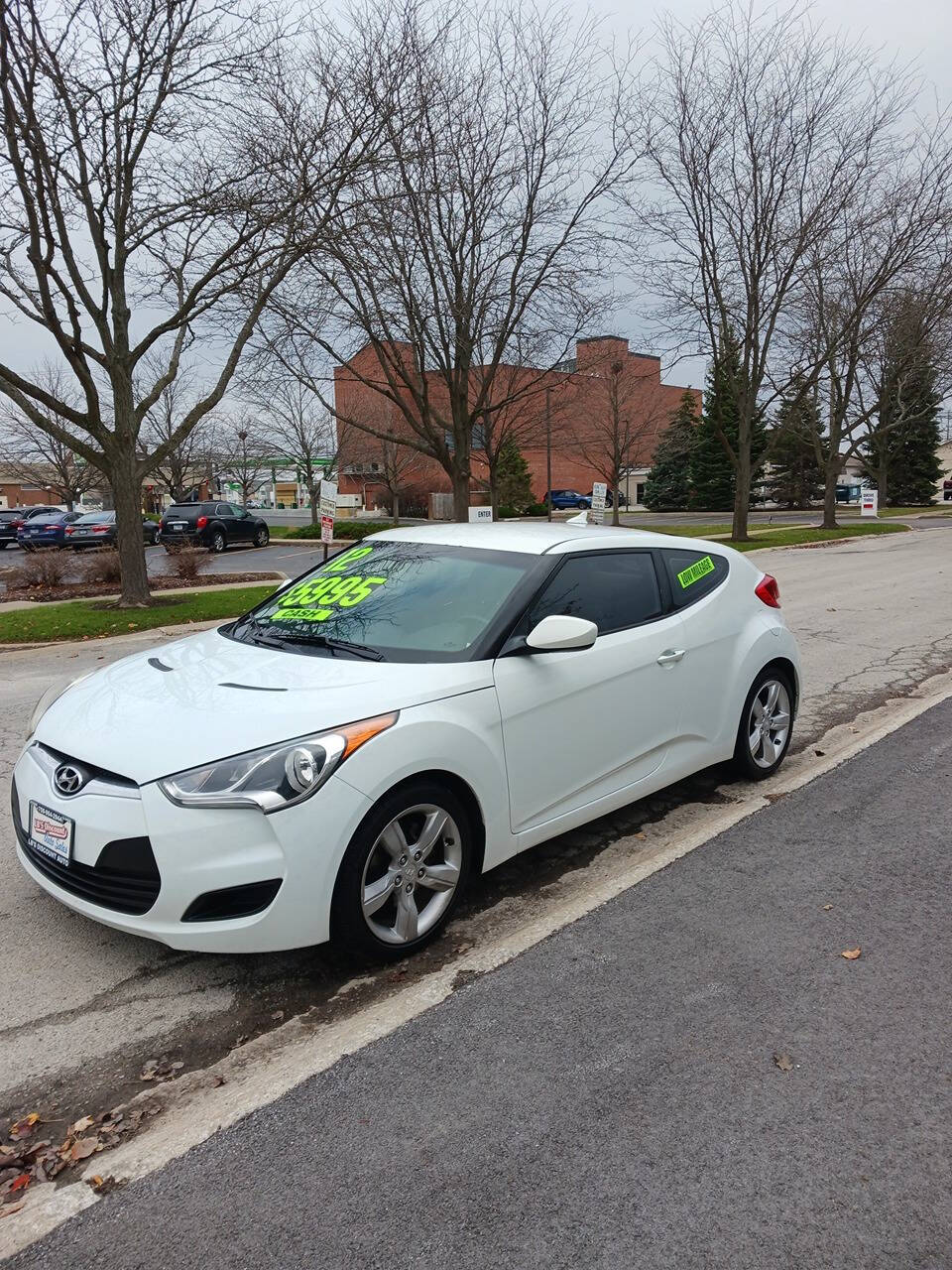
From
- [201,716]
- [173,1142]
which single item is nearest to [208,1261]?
[173,1142]

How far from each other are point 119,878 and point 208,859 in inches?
13.6

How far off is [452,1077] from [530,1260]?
0.64 meters

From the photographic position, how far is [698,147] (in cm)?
2191

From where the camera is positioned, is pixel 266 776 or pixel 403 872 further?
pixel 403 872

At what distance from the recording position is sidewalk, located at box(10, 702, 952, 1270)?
202 centimetres

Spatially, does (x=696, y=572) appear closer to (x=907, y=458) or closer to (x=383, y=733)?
(x=383, y=733)

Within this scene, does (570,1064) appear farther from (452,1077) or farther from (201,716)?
(201,716)

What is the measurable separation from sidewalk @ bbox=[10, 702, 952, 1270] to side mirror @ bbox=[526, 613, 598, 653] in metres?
1.08

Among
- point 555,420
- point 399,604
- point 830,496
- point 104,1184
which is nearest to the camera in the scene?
point 104,1184

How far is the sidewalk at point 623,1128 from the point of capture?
2020 millimetres

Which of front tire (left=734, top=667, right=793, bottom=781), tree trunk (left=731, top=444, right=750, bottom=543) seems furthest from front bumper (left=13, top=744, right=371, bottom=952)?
tree trunk (left=731, top=444, right=750, bottom=543)

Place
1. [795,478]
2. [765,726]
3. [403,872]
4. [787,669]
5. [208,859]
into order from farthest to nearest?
[795,478], [787,669], [765,726], [403,872], [208,859]

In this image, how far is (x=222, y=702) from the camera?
324 cm

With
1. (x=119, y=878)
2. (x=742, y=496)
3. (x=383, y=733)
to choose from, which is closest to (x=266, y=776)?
(x=383, y=733)
